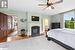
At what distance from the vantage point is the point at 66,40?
149 inches

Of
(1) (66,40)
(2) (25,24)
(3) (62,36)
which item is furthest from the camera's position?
(2) (25,24)

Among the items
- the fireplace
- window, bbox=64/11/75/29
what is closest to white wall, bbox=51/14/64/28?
window, bbox=64/11/75/29

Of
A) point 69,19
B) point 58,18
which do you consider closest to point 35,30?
point 58,18

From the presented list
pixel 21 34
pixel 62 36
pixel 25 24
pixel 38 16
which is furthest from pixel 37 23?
pixel 62 36

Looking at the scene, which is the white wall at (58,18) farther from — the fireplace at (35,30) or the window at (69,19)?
the fireplace at (35,30)

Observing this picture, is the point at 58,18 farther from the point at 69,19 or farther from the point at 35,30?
the point at 35,30

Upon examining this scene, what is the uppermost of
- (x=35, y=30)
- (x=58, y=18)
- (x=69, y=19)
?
(x=58, y=18)

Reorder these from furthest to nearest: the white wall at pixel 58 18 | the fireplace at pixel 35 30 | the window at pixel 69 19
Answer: the white wall at pixel 58 18
the fireplace at pixel 35 30
the window at pixel 69 19

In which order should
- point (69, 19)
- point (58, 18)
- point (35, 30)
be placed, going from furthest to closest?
point (58, 18) → point (35, 30) → point (69, 19)

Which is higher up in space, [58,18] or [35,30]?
[58,18]

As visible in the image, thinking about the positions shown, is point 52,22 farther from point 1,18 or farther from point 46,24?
point 1,18

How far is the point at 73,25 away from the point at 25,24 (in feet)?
14.8

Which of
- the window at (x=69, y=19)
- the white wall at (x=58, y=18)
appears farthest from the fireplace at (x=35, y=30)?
the window at (x=69, y=19)

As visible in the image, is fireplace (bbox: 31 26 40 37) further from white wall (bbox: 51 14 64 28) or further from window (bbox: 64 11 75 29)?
window (bbox: 64 11 75 29)
